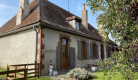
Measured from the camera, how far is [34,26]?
6.88m

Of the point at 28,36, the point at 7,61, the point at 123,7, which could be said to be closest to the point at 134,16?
the point at 123,7

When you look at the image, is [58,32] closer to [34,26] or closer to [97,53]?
[34,26]

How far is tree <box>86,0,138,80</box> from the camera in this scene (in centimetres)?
185

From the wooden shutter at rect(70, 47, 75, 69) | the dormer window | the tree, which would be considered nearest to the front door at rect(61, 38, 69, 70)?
the wooden shutter at rect(70, 47, 75, 69)

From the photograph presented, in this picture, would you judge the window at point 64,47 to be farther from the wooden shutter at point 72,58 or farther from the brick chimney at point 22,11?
the brick chimney at point 22,11

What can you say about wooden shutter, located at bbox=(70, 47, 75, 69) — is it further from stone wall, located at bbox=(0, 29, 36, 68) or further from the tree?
the tree

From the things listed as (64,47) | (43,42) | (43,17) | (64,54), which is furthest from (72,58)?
(43,17)

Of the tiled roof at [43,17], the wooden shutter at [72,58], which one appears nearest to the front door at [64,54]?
the wooden shutter at [72,58]

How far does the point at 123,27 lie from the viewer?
2.12m

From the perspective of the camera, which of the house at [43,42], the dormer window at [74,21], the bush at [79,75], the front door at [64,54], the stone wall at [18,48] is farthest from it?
the dormer window at [74,21]

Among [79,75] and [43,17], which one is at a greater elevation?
[43,17]

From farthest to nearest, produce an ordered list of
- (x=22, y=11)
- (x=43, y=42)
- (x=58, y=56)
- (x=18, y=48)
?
1. (x=22, y=11)
2. (x=18, y=48)
3. (x=58, y=56)
4. (x=43, y=42)

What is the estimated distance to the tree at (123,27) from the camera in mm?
1853

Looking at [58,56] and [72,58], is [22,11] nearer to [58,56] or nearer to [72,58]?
[58,56]
